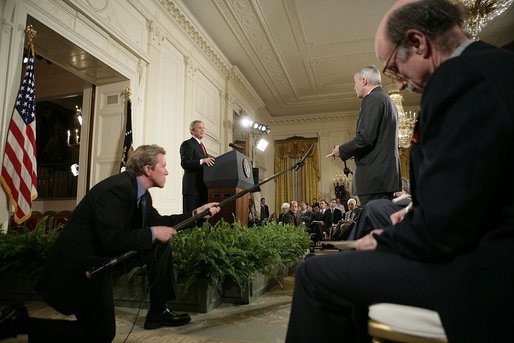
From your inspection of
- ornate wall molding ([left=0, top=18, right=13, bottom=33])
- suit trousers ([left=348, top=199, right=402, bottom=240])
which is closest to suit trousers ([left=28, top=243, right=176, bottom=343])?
suit trousers ([left=348, top=199, right=402, bottom=240])

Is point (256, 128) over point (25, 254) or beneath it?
over

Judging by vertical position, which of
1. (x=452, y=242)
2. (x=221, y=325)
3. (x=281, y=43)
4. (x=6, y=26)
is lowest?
(x=221, y=325)

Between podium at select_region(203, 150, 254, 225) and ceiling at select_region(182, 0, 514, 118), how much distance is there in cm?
352

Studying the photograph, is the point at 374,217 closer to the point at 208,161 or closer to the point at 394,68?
the point at 394,68

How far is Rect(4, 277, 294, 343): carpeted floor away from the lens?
1.88 meters

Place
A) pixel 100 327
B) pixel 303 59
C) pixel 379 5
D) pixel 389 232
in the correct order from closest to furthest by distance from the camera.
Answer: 1. pixel 389 232
2. pixel 100 327
3. pixel 379 5
4. pixel 303 59

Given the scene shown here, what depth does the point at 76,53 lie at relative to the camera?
13.6 ft

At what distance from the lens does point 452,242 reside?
2.12 feet

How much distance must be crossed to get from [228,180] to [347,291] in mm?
2819

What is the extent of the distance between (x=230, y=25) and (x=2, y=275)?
5427 mm

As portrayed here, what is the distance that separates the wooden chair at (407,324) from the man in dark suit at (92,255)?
4.06 ft

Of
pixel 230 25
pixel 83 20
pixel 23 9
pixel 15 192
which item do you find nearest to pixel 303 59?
pixel 230 25

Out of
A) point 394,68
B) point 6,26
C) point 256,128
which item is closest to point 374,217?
point 394,68

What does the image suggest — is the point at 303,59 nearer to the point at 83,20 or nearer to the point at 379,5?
the point at 379,5
